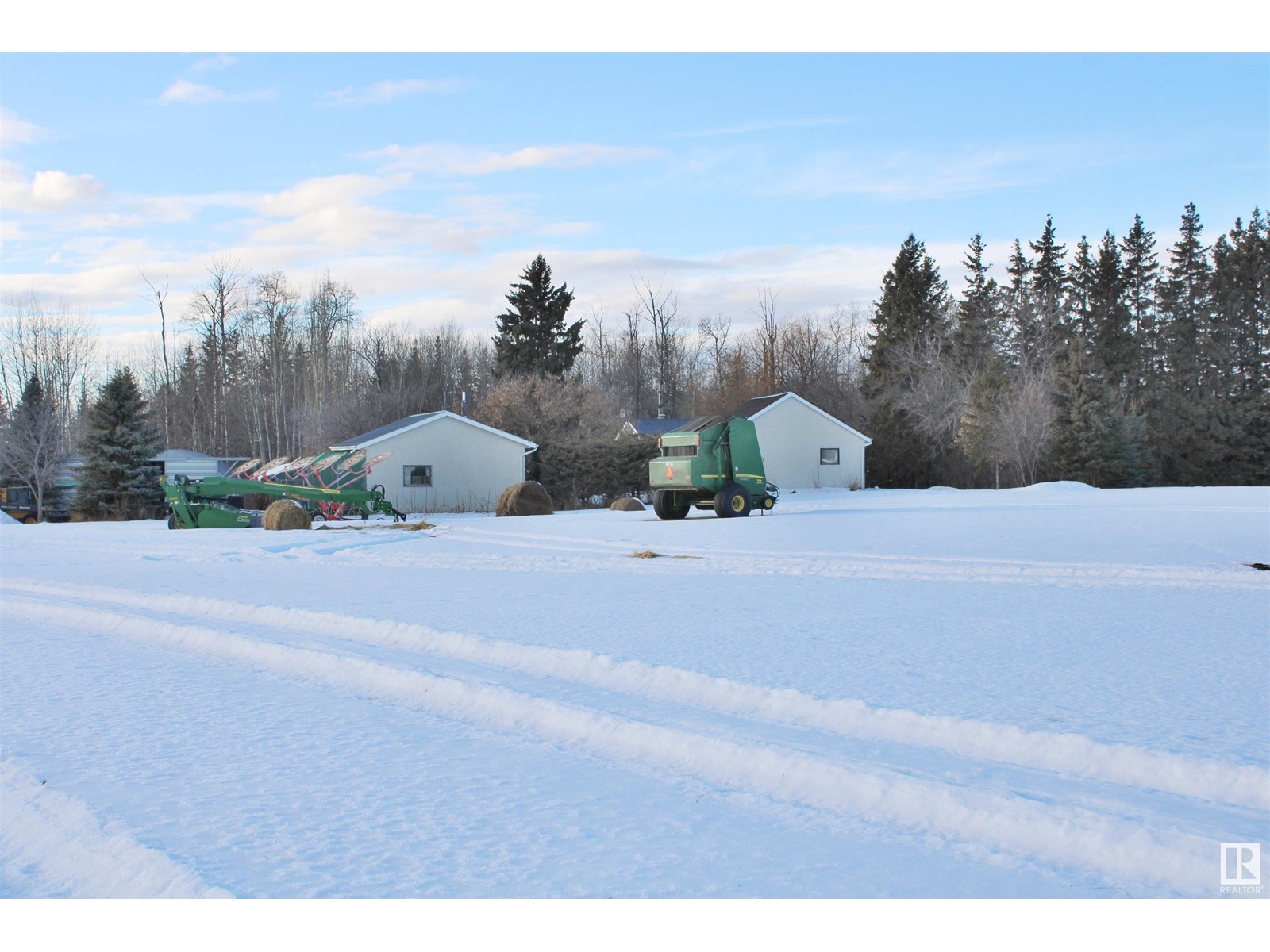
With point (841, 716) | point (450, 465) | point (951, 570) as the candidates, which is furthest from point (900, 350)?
point (841, 716)

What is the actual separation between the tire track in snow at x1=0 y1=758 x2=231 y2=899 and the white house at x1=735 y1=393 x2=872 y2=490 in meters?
42.6

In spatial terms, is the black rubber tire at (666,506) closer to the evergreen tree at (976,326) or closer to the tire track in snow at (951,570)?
the tire track in snow at (951,570)

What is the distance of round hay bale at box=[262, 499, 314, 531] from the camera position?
2670cm

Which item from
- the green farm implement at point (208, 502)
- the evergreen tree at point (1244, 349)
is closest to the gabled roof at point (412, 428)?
the green farm implement at point (208, 502)

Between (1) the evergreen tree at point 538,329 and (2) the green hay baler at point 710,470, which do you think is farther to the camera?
(1) the evergreen tree at point 538,329

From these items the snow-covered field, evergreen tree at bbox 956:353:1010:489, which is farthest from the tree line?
the snow-covered field

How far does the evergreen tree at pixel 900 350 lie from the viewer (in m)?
54.9

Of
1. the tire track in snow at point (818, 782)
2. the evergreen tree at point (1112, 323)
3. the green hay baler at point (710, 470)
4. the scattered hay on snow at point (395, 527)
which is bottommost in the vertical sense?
the tire track in snow at point (818, 782)

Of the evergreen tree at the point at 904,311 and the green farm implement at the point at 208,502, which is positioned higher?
the evergreen tree at the point at 904,311

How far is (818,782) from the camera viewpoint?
5.06 metres

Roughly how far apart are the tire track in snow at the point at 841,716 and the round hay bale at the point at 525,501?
20.5 meters

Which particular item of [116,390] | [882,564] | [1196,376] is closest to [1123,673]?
[882,564]

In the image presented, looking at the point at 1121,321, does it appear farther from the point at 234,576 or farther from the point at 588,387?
the point at 234,576

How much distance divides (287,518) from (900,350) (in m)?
43.4
